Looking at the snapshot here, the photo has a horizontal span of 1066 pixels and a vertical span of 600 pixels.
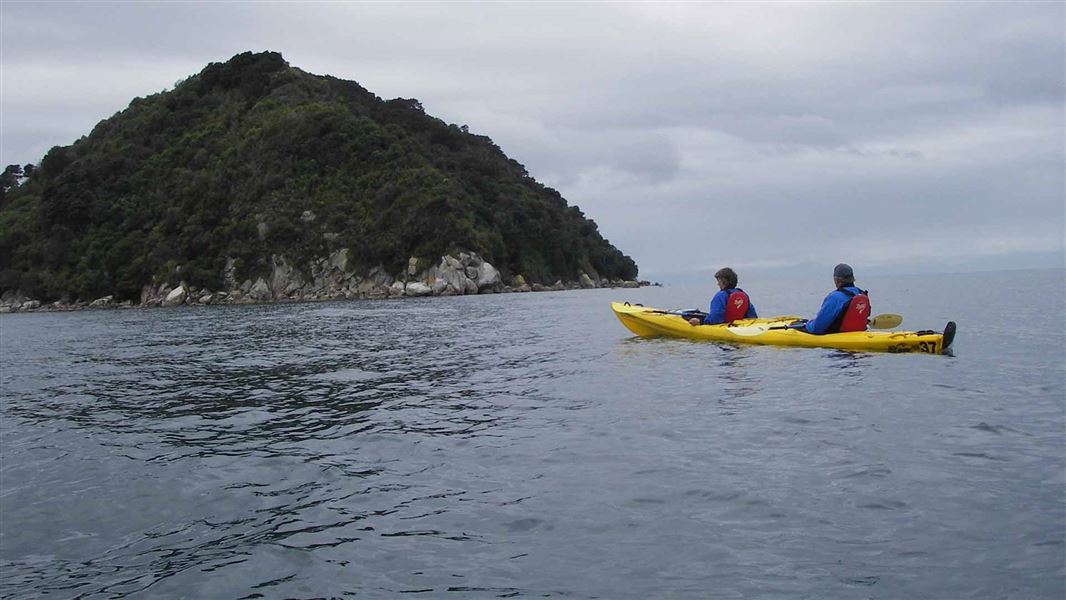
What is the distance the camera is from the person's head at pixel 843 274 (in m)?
14.6

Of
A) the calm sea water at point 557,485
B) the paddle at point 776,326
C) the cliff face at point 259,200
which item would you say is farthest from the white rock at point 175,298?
the paddle at point 776,326

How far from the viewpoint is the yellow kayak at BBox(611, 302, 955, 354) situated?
14.4 metres

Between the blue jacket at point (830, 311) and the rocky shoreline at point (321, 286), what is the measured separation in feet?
205

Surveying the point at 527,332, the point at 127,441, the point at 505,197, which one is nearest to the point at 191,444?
the point at 127,441

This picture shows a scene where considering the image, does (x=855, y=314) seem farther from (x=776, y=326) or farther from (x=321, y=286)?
(x=321, y=286)

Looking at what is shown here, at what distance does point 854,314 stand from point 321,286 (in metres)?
72.4

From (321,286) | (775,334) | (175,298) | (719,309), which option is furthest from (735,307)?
(175,298)

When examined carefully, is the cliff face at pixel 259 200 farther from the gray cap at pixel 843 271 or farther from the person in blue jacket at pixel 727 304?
the gray cap at pixel 843 271

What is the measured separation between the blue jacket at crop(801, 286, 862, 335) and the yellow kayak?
170 millimetres

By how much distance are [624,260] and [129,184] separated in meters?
77.6

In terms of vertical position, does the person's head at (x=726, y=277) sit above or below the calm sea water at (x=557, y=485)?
above

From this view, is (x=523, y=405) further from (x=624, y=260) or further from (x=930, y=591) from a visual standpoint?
(x=624, y=260)

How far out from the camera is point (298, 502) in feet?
20.1

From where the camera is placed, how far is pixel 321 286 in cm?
8075
